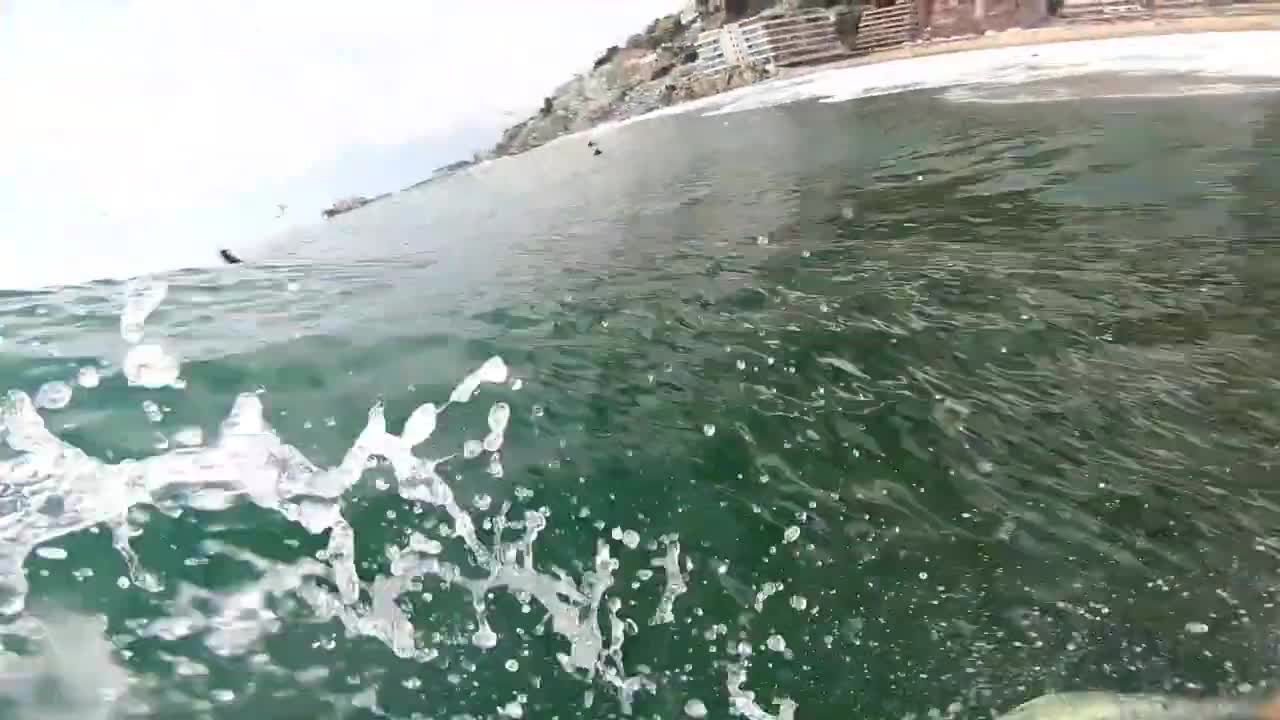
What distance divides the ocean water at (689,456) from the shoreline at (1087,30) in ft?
0.52

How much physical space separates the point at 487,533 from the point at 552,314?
1.89ft

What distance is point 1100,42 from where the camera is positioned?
2129 mm

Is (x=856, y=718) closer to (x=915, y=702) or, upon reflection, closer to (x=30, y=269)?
(x=915, y=702)

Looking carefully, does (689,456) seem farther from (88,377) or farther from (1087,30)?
(1087,30)

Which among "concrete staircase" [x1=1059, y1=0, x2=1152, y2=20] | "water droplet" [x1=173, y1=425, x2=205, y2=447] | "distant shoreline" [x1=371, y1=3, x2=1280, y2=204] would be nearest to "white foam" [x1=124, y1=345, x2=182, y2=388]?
"water droplet" [x1=173, y1=425, x2=205, y2=447]

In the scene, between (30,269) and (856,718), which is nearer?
(856,718)

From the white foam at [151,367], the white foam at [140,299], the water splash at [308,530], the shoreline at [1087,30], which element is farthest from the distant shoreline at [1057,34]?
the water splash at [308,530]

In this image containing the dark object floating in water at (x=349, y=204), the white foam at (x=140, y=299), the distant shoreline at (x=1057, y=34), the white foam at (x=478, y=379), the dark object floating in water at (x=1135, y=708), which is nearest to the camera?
the dark object floating in water at (x=1135, y=708)

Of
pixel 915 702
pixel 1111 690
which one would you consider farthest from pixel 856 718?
pixel 1111 690

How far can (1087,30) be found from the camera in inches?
83.7

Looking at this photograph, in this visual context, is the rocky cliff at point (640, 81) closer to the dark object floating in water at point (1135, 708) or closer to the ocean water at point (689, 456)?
the ocean water at point (689, 456)

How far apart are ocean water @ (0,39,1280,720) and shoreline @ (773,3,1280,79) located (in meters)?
0.16

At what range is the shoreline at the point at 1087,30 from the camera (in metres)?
1.97

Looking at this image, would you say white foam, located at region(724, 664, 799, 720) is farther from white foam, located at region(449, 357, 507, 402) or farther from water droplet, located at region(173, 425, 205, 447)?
water droplet, located at region(173, 425, 205, 447)
